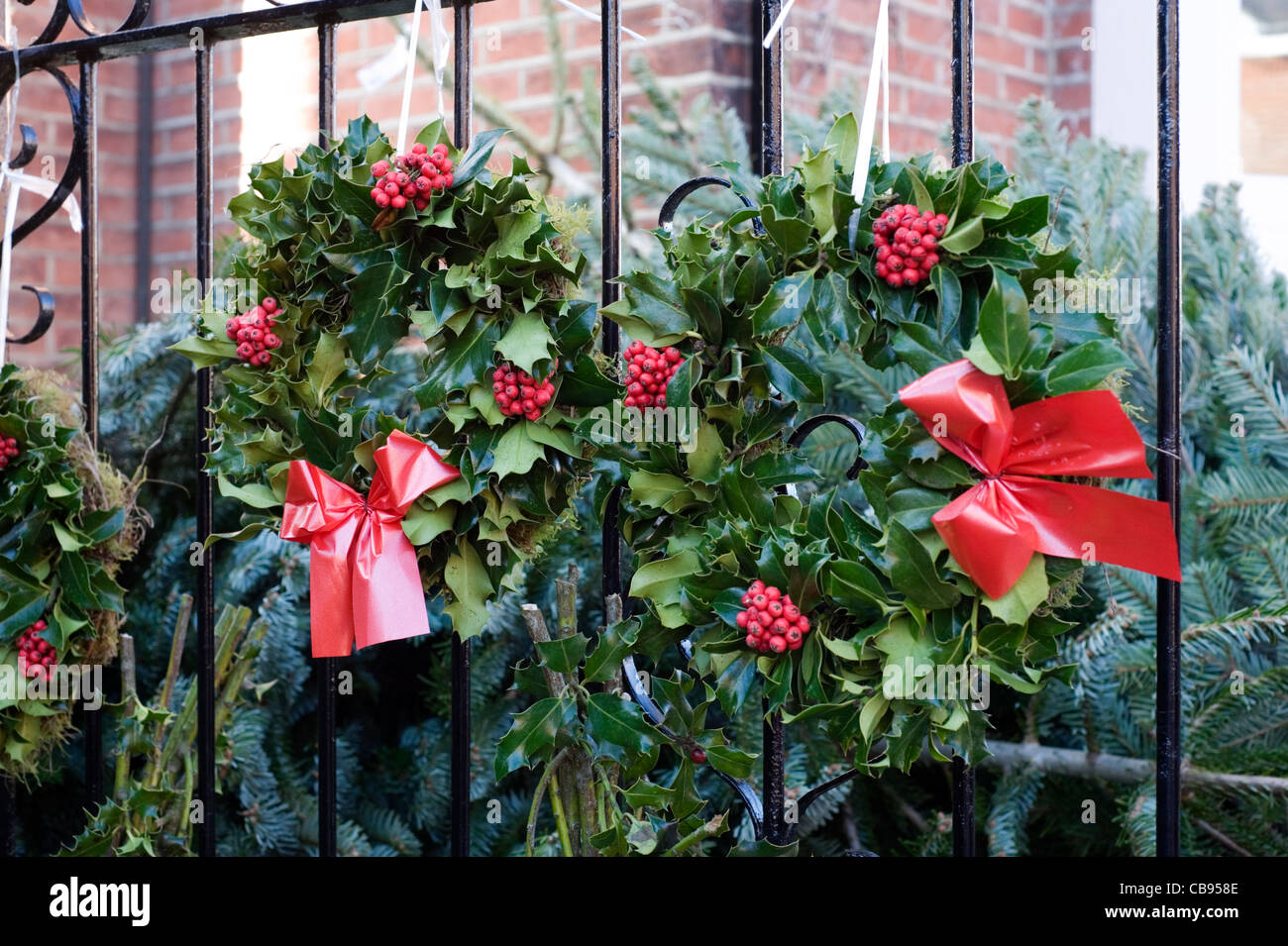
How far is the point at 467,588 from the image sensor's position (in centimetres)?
115

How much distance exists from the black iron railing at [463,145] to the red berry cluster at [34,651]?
11cm

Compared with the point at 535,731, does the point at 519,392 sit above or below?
above

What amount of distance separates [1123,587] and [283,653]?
113 cm

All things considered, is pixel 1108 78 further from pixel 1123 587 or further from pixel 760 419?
pixel 760 419

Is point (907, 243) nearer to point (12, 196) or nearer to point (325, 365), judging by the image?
point (325, 365)

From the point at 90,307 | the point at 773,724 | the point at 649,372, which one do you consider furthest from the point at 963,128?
the point at 90,307

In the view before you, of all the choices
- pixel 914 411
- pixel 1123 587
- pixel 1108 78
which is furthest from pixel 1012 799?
pixel 1108 78

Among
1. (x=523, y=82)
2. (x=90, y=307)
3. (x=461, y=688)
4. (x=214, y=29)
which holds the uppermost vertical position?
(x=523, y=82)

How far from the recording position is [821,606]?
3.25ft

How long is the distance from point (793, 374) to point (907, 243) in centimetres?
15

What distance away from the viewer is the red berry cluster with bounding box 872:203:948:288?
37.3 inches

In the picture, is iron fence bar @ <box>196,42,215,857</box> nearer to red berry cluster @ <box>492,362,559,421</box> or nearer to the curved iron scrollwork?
the curved iron scrollwork

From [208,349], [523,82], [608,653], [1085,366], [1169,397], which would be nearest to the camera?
[1085,366]
